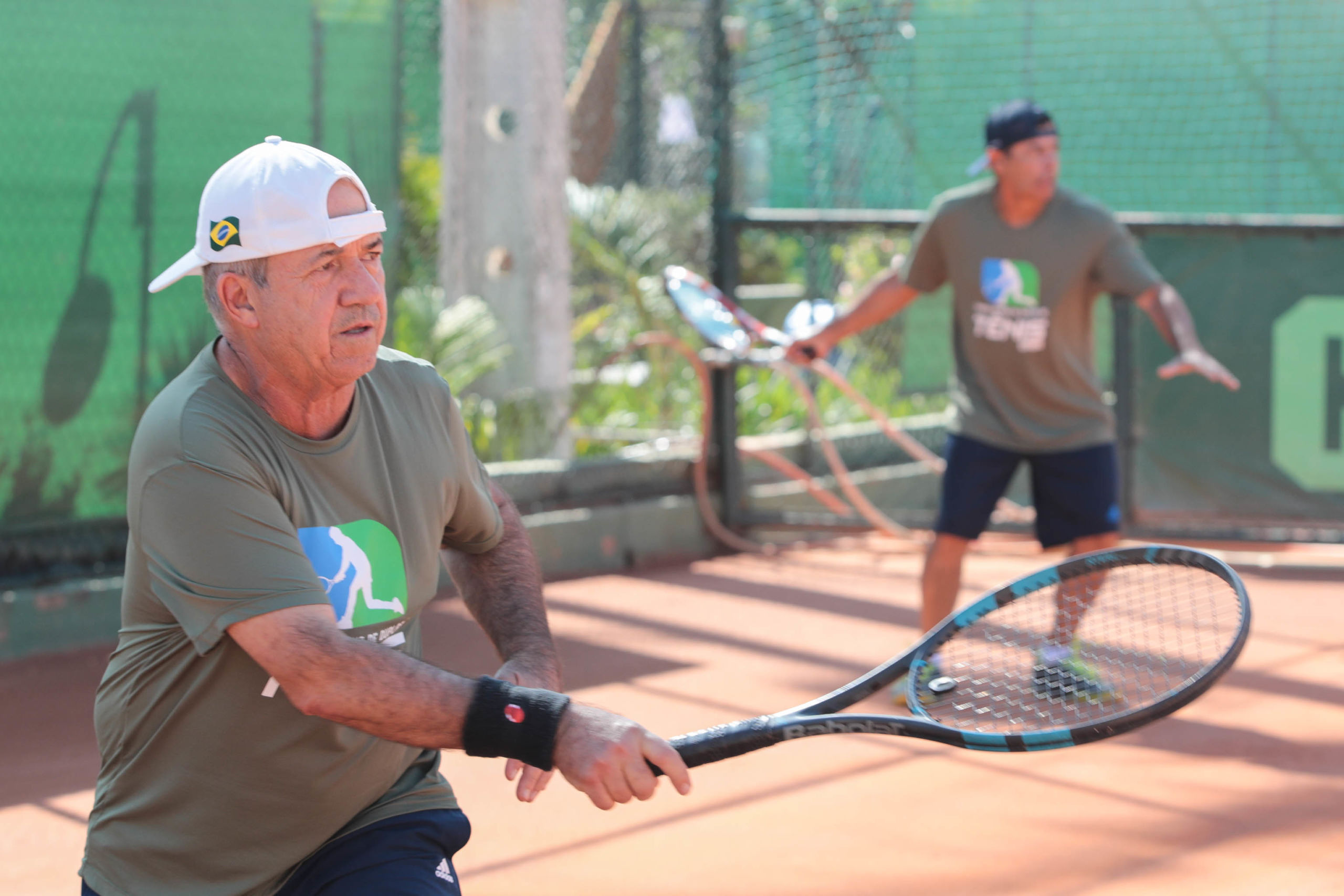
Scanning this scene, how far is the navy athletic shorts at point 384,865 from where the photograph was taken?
7.30ft

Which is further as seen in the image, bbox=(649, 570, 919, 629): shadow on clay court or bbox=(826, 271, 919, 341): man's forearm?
bbox=(649, 570, 919, 629): shadow on clay court

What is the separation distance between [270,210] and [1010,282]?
3394 mm

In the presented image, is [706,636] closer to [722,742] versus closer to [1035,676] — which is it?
[1035,676]

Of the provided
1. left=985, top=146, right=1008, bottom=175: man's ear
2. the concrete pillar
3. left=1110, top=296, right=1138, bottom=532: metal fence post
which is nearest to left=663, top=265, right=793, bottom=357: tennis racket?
left=985, top=146, right=1008, bottom=175: man's ear

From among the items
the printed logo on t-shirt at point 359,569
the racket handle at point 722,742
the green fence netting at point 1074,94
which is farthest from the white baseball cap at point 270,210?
the green fence netting at point 1074,94

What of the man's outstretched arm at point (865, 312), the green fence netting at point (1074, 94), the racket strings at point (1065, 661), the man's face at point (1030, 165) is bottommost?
the racket strings at point (1065, 661)

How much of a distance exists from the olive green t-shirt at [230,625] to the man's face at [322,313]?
0.30 ft

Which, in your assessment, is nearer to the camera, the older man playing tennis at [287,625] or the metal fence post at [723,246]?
the older man playing tennis at [287,625]

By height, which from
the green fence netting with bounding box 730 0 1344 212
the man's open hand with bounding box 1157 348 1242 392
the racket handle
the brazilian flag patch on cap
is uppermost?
the green fence netting with bounding box 730 0 1344 212

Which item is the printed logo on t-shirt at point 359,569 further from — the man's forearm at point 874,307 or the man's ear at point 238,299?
the man's forearm at point 874,307

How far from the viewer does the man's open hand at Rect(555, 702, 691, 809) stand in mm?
2059

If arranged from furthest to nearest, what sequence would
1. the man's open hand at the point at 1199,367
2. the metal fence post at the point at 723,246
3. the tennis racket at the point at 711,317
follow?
the metal fence post at the point at 723,246, the tennis racket at the point at 711,317, the man's open hand at the point at 1199,367

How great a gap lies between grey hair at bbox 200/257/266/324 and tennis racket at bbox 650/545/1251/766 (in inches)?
35.4

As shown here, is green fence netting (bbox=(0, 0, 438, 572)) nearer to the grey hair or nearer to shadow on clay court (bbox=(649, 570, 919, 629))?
shadow on clay court (bbox=(649, 570, 919, 629))
